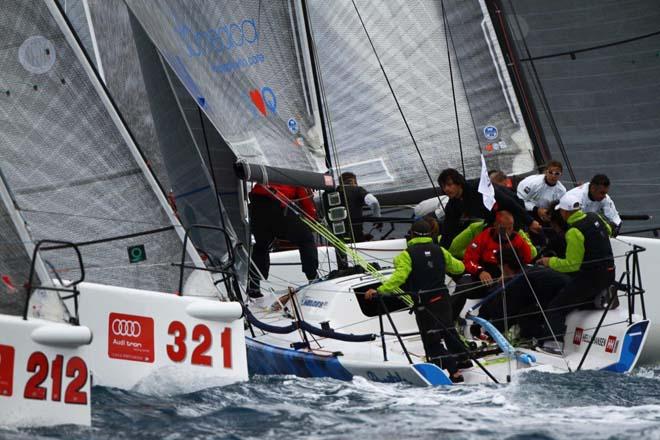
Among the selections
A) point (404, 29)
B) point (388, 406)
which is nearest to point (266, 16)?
point (404, 29)

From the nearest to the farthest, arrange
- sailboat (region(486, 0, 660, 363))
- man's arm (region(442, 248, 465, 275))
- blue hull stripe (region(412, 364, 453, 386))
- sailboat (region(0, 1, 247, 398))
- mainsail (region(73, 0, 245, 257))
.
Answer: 1. blue hull stripe (region(412, 364, 453, 386))
2. sailboat (region(0, 1, 247, 398))
3. man's arm (region(442, 248, 465, 275))
4. mainsail (region(73, 0, 245, 257))
5. sailboat (region(486, 0, 660, 363))

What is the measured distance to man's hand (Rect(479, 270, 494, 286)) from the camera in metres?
8.93

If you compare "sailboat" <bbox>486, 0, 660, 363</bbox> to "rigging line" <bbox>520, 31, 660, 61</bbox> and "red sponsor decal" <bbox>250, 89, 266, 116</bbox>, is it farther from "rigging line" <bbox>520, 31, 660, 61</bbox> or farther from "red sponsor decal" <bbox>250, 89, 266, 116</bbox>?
"red sponsor decal" <bbox>250, 89, 266, 116</bbox>

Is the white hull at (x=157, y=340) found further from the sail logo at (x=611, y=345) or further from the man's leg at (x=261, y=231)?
the man's leg at (x=261, y=231)

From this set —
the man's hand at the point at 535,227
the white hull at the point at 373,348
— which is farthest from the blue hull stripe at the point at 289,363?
the man's hand at the point at 535,227

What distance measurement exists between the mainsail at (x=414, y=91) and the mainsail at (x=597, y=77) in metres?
4.28

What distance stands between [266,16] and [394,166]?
1.80 m

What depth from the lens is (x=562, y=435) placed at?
6320 mm

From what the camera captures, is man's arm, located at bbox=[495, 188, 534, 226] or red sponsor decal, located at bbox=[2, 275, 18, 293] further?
man's arm, located at bbox=[495, 188, 534, 226]

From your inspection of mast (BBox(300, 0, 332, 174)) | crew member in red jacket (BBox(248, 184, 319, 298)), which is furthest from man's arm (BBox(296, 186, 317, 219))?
mast (BBox(300, 0, 332, 174))

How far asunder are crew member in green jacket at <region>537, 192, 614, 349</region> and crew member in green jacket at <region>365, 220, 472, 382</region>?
857 millimetres

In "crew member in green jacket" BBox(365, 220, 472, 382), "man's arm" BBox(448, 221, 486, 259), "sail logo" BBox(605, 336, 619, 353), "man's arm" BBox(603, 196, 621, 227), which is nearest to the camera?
"crew member in green jacket" BBox(365, 220, 472, 382)

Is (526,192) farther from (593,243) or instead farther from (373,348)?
(373,348)

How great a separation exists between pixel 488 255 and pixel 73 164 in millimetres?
2770
